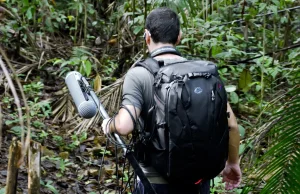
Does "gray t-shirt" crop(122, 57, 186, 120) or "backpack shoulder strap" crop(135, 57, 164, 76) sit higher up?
"backpack shoulder strap" crop(135, 57, 164, 76)

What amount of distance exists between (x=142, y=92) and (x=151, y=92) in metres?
0.04

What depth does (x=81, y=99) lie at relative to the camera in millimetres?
2330

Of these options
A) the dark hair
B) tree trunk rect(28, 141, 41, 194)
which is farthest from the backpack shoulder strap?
tree trunk rect(28, 141, 41, 194)

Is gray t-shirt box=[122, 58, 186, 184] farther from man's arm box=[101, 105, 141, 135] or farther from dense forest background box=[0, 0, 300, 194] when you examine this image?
dense forest background box=[0, 0, 300, 194]

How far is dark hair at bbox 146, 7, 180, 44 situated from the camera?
240 centimetres

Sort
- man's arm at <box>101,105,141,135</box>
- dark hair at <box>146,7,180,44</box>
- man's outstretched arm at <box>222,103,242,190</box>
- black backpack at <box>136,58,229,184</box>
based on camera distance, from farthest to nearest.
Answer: man's outstretched arm at <box>222,103,242,190</box> → dark hair at <box>146,7,180,44</box> → man's arm at <box>101,105,141,135</box> → black backpack at <box>136,58,229,184</box>

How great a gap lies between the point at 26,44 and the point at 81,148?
2475 mm

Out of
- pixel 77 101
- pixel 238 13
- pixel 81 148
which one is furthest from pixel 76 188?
pixel 238 13

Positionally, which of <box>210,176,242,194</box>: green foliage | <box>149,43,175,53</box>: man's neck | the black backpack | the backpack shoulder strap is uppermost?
<box>149,43,175,53</box>: man's neck

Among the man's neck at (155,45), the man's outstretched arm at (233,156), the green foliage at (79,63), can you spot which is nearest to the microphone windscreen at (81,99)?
the man's neck at (155,45)

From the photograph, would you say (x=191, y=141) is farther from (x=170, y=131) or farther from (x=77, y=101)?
(x=77, y=101)

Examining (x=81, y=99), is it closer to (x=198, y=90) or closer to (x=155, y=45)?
(x=155, y=45)

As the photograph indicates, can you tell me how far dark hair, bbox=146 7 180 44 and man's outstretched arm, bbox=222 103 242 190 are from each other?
453mm

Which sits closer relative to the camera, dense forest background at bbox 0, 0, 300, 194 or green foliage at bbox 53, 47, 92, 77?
dense forest background at bbox 0, 0, 300, 194
